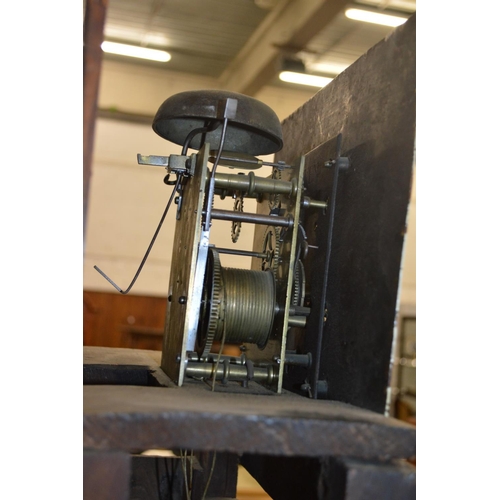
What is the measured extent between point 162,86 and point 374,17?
1630mm

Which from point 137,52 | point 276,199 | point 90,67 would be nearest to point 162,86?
point 137,52

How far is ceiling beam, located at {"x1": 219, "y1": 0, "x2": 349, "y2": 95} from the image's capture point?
208 cm

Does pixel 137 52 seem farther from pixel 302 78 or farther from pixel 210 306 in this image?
pixel 210 306

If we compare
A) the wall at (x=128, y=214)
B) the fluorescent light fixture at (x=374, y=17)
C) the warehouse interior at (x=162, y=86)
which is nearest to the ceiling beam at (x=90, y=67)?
the warehouse interior at (x=162, y=86)

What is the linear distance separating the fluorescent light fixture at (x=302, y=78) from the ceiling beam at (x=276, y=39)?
0.21 feet

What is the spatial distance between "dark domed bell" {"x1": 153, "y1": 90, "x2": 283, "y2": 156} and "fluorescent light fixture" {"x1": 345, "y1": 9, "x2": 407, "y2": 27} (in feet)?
1.82

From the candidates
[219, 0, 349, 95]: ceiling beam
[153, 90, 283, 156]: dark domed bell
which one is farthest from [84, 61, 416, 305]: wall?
[153, 90, 283, 156]: dark domed bell

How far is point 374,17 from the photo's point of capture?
199 centimetres

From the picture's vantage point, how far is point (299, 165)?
1.53 metres

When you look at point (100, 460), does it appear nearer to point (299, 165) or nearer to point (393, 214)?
point (393, 214)

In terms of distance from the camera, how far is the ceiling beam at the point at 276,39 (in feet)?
6.82

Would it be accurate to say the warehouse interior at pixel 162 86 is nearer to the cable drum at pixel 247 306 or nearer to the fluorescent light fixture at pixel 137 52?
the fluorescent light fixture at pixel 137 52

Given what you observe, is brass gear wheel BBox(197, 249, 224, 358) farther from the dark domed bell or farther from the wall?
the wall

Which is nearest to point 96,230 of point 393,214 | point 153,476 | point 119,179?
point 119,179
